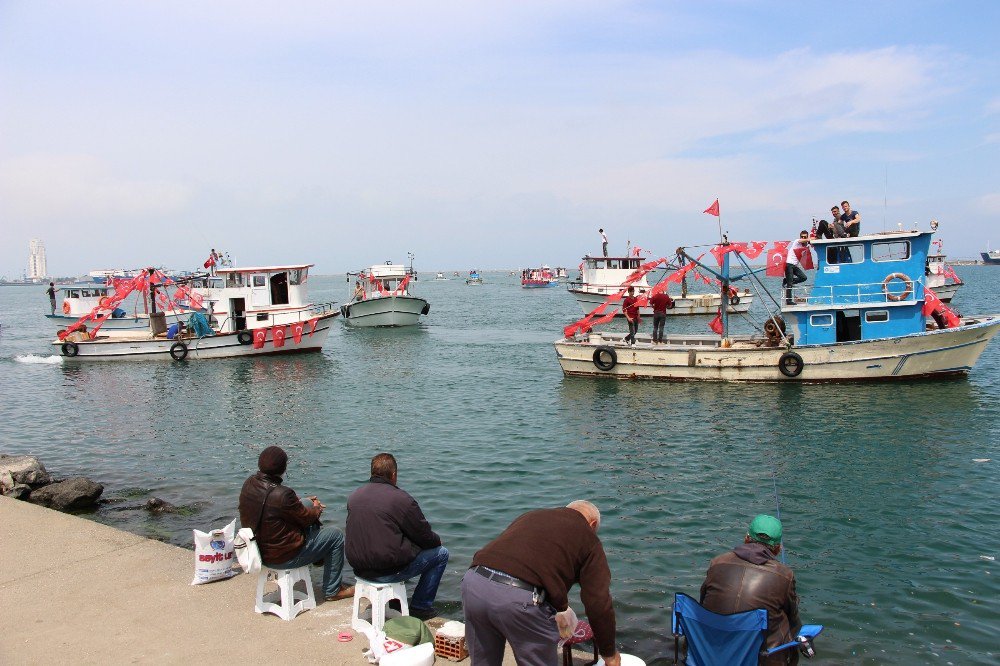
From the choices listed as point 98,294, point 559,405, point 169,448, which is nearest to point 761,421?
point 559,405

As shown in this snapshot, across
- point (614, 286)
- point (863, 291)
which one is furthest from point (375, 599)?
point (614, 286)

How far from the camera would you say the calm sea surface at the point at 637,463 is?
29.8 ft

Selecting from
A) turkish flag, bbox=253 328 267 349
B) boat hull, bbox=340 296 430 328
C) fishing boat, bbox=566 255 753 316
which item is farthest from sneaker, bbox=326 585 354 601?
fishing boat, bbox=566 255 753 316

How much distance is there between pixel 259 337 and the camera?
33969 millimetres

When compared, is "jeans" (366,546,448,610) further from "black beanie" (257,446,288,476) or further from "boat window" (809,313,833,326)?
"boat window" (809,313,833,326)

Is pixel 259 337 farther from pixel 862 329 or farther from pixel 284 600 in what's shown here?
pixel 284 600

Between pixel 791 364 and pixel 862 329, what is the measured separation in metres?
2.30

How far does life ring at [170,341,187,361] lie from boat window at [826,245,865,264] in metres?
26.8

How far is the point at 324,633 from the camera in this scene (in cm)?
627

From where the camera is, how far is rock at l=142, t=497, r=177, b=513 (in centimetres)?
1237

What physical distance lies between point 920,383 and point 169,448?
69.8 ft

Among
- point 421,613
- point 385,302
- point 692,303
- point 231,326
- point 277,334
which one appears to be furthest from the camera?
point 692,303

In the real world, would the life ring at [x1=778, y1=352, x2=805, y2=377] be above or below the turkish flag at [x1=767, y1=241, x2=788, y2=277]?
below

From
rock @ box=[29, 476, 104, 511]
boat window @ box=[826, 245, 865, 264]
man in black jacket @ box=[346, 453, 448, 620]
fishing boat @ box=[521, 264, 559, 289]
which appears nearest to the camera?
man in black jacket @ box=[346, 453, 448, 620]
